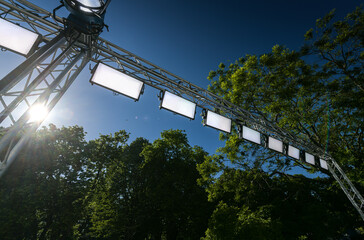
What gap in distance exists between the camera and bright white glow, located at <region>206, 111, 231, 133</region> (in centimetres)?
537

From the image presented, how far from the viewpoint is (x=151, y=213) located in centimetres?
1277

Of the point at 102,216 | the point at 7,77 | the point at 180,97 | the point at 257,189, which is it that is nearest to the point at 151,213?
the point at 102,216

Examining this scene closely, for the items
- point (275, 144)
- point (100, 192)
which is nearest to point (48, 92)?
point (275, 144)

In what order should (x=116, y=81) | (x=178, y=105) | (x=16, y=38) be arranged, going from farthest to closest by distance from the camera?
(x=178, y=105)
(x=116, y=81)
(x=16, y=38)

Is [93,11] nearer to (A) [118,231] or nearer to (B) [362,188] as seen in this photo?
(B) [362,188]

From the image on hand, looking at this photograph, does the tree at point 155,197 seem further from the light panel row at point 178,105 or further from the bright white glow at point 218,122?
the bright white glow at point 218,122

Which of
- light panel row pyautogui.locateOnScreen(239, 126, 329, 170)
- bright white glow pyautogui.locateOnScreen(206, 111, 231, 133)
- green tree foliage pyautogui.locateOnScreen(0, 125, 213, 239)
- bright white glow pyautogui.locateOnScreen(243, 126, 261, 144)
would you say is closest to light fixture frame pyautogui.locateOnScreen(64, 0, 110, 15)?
bright white glow pyautogui.locateOnScreen(206, 111, 231, 133)

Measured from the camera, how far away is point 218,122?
5.54 metres

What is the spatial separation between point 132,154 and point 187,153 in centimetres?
545

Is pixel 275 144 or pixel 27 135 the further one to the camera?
pixel 275 144

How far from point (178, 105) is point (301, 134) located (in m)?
8.46

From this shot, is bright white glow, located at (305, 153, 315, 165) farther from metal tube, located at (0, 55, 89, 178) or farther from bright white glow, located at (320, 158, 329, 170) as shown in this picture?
metal tube, located at (0, 55, 89, 178)

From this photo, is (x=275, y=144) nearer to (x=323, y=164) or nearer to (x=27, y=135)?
(x=323, y=164)

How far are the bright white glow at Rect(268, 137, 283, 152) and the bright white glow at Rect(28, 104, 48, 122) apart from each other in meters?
6.89
